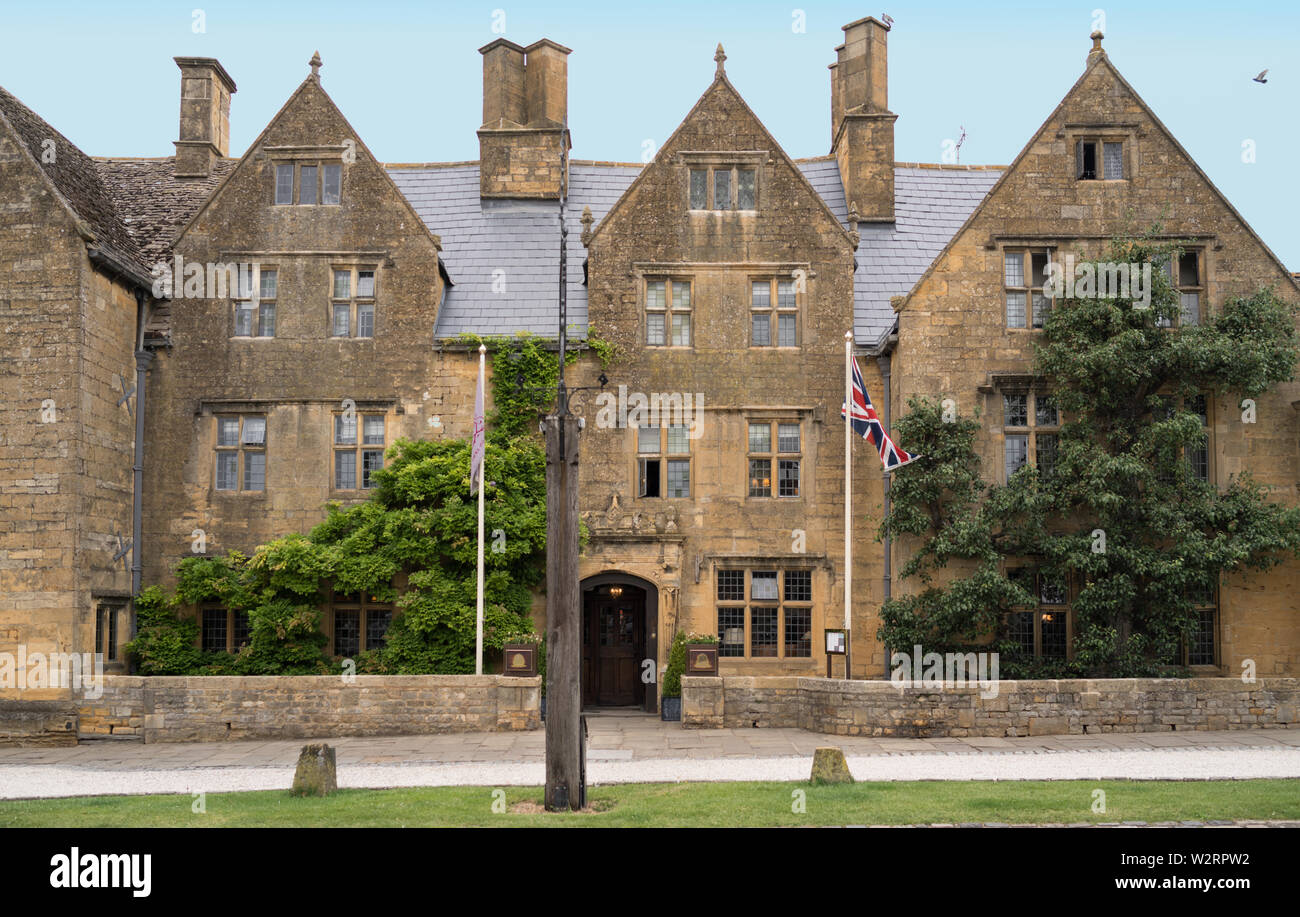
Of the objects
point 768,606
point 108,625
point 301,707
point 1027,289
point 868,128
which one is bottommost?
point 301,707

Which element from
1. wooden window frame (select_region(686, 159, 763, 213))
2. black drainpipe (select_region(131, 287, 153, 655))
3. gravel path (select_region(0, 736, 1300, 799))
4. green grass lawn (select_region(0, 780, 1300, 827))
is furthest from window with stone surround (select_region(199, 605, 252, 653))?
wooden window frame (select_region(686, 159, 763, 213))

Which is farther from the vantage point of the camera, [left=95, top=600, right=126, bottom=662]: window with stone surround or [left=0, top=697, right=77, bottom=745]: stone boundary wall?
[left=95, top=600, right=126, bottom=662]: window with stone surround

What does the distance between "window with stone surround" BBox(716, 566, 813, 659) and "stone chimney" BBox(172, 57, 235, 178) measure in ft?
52.1

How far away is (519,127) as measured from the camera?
28.9m

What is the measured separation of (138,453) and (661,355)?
10.6m

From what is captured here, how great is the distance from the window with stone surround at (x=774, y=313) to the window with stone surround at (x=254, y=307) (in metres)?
9.82

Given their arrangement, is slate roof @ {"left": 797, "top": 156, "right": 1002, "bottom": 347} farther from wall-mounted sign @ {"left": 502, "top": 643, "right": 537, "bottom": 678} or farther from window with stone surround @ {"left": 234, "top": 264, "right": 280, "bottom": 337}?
window with stone surround @ {"left": 234, "top": 264, "right": 280, "bottom": 337}

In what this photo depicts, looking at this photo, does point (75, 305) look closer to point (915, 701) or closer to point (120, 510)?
point (120, 510)

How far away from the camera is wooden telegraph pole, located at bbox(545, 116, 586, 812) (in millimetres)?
13109

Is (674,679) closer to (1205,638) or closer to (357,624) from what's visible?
(357,624)

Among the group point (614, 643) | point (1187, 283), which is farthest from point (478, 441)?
point (1187, 283)

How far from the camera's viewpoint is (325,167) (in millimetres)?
26078

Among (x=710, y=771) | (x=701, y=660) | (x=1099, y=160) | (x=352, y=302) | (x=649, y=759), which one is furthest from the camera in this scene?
(x=352, y=302)

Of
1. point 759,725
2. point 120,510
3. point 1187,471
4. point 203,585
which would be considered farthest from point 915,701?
point 120,510
